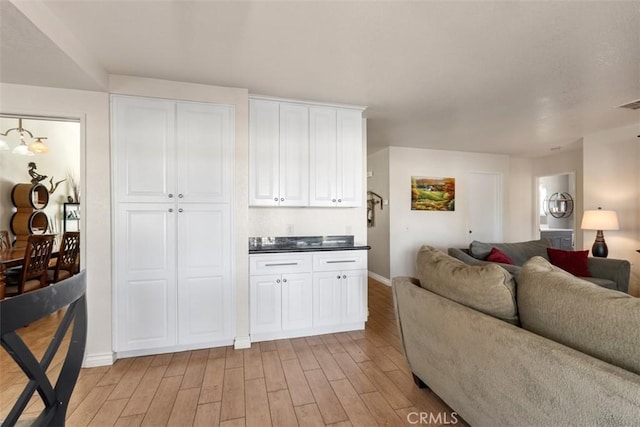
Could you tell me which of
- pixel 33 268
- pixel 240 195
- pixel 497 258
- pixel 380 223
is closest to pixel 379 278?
pixel 380 223

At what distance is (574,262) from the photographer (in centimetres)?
348

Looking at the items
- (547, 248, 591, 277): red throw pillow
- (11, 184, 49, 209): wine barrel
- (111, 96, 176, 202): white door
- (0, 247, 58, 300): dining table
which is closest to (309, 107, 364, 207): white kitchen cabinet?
(111, 96, 176, 202): white door

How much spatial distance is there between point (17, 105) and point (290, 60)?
2.14 metres

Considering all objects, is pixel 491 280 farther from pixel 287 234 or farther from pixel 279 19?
pixel 287 234

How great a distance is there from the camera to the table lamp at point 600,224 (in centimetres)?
377

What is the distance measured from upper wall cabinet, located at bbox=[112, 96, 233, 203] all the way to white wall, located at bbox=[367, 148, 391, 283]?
3196 mm

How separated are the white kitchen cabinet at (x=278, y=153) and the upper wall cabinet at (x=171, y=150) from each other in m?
0.29

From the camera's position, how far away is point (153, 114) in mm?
2525

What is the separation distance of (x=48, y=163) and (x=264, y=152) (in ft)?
13.4

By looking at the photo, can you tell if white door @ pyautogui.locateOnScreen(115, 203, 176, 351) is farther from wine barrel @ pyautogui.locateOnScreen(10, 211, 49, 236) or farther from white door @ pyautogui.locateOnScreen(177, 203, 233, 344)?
wine barrel @ pyautogui.locateOnScreen(10, 211, 49, 236)

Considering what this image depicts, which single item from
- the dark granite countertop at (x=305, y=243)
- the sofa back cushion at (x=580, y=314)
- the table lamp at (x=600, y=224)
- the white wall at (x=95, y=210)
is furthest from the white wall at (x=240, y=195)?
the table lamp at (x=600, y=224)

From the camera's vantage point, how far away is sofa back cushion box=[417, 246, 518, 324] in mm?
1461

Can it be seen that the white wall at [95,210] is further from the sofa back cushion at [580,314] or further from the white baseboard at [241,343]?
the sofa back cushion at [580,314]

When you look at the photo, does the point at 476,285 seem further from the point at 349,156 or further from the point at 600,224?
the point at 600,224
